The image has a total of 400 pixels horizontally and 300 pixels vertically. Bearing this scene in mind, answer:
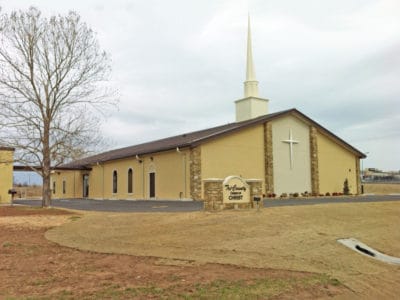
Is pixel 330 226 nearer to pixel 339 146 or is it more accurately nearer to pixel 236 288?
pixel 236 288

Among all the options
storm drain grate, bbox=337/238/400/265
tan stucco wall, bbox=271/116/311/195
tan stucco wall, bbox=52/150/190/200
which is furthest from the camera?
tan stucco wall, bbox=271/116/311/195

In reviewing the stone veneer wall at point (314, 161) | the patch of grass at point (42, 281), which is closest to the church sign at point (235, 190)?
the patch of grass at point (42, 281)

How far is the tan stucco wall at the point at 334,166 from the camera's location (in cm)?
3306

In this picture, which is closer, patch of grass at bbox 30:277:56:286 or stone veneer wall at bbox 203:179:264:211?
patch of grass at bbox 30:277:56:286

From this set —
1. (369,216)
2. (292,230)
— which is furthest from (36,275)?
(369,216)

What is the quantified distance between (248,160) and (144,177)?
7664 millimetres

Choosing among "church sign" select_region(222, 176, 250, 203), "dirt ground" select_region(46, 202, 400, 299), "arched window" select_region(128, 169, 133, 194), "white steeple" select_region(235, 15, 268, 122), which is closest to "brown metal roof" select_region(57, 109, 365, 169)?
"arched window" select_region(128, 169, 133, 194)

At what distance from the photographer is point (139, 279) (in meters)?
7.30

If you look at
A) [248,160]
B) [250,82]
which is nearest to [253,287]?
[248,160]

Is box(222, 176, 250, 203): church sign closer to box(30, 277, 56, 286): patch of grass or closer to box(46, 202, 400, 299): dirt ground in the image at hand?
box(46, 202, 400, 299): dirt ground

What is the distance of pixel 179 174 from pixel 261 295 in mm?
21054

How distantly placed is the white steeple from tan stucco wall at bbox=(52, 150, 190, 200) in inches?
321

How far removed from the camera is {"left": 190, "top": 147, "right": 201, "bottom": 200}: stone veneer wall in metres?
25.8

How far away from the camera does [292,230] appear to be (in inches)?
456
